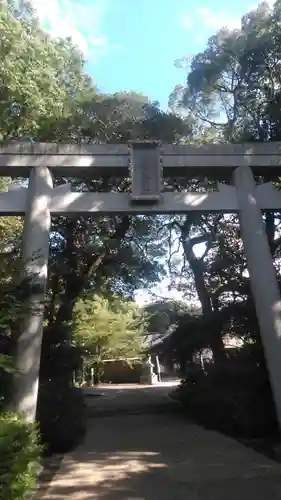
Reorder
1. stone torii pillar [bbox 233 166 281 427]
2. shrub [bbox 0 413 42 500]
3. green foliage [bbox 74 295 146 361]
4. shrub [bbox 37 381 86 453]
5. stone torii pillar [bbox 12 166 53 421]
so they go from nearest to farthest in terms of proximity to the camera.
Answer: shrub [bbox 0 413 42 500] → stone torii pillar [bbox 12 166 53 421] → stone torii pillar [bbox 233 166 281 427] → shrub [bbox 37 381 86 453] → green foliage [bbox 74 295 146 361]

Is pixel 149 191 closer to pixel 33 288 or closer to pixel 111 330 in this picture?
pixel 33 288

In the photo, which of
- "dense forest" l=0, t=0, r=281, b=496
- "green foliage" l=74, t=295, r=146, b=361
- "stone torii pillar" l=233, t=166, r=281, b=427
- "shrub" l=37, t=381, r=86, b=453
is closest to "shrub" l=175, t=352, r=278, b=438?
"dense forest" l=0, t=0, r=281, b=496

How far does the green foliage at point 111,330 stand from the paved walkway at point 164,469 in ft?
39.9

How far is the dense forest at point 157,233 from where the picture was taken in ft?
27.5

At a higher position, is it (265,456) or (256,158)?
(256,158)

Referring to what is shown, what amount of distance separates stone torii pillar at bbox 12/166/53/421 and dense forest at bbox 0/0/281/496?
229mm

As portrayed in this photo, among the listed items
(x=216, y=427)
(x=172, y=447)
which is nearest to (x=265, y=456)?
(x=172, y=447)

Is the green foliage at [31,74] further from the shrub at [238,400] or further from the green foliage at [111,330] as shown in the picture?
the green foliage at [111,330]

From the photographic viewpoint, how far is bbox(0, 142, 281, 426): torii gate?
789 cm

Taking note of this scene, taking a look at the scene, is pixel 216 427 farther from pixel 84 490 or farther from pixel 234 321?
pixel 84 490

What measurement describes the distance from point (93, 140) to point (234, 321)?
18.8ft

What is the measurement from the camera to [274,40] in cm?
1011

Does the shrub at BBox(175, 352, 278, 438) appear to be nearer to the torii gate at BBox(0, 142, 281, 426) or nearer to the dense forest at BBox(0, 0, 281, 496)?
the dense forest at BBox(0, 0, 281, 496)

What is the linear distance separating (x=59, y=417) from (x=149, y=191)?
4346 mm
